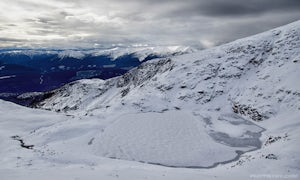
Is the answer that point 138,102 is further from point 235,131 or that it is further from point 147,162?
A: point 147,162

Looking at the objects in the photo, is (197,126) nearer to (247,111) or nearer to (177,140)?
(177,140)

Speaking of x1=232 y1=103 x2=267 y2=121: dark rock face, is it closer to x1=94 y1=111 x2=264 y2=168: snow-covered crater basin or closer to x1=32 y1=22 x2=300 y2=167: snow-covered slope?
x1=32 y1=22 x2=300 y2=167: snow-covered slope

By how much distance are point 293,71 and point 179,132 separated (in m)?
28.1

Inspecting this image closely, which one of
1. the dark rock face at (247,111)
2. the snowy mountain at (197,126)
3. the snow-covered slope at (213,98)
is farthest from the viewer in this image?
the dark rock face at (247,111)

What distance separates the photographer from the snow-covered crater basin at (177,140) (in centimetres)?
3275

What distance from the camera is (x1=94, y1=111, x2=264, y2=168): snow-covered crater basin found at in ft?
107

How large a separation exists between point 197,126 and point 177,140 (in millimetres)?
7735

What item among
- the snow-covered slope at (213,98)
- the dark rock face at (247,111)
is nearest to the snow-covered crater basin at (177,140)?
the snow-covered slope at (213,98)

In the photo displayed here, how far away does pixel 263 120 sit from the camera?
47281 millimetres

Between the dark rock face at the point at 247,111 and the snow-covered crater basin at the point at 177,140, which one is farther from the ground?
the dark rock face at the point at 247,111

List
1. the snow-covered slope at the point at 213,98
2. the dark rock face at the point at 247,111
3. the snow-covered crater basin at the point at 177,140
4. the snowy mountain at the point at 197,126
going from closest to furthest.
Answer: the snowy mountain at the point at 197,126
the snow-covered crater basin at the point at 177,140
the snow-covered slope at the point at 213,98
the dark rock face at the point at 247,111

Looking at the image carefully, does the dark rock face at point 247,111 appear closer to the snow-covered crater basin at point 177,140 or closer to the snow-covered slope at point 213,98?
the snow-covered slope at point 213,98

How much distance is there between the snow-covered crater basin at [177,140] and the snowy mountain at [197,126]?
0.12 metres

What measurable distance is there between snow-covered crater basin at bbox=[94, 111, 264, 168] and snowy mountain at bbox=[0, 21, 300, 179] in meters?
0.12
